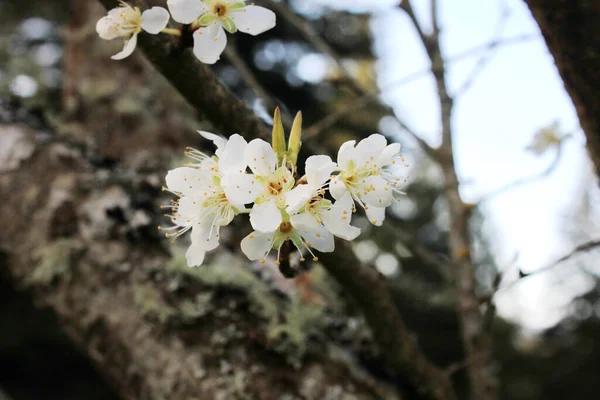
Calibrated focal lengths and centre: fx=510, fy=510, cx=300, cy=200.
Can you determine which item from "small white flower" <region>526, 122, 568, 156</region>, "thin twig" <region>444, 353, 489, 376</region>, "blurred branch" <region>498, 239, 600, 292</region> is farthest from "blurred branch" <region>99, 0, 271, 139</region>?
"small white flower" <region>526, 122, 568, 156</region>

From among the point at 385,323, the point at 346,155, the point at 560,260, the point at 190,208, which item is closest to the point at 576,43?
the point at 560,260

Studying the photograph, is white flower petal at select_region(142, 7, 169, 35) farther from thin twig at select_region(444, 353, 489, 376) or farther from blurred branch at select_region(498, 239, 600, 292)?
thin twig at select_region(444, 353, 489, 376)

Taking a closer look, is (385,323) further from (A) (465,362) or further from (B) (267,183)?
(B) (267,183)

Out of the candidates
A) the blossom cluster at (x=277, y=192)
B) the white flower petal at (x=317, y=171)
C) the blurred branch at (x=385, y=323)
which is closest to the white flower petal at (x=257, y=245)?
the blossom cluster at (x=277, y=192)

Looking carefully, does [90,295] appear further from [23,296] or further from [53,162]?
[23,296]

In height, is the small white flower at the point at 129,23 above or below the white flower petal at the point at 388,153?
above

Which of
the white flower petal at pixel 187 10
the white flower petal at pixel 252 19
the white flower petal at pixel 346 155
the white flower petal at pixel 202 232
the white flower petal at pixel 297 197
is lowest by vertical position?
the white flower petal at pixel 346 155

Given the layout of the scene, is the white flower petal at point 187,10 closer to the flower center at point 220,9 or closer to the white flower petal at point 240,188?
the flower center at point 220,9

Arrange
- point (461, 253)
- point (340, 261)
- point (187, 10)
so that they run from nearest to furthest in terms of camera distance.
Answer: point (187, 10) → point (340, 261) → point (461, 253)
